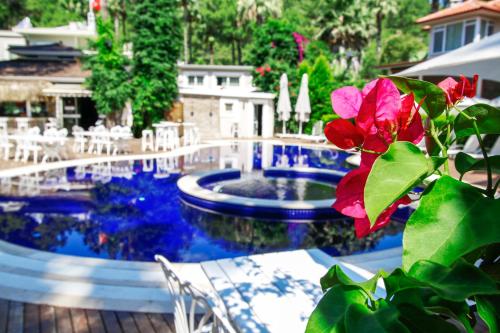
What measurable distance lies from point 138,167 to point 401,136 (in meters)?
14.2

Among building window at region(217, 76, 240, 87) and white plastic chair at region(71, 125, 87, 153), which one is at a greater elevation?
building window at region(217, 76, 240, 87)

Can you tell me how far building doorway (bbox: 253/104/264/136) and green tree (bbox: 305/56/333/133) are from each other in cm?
275

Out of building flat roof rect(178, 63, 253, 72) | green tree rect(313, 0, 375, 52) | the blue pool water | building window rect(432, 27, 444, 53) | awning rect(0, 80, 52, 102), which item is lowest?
the blue pool water

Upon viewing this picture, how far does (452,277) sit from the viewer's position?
0.54m

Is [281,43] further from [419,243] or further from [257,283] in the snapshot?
[419,243]

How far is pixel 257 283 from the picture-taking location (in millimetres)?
3184

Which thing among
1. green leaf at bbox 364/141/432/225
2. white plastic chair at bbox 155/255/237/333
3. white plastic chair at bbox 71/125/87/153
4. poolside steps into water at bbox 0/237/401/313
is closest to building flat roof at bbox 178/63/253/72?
white plastic chair at bbox 71/125/87/153

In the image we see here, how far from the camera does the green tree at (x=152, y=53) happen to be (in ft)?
70.0

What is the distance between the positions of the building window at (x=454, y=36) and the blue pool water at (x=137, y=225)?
16070 mm

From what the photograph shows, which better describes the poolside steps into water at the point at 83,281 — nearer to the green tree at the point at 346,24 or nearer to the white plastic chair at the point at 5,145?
the white plastic chair at the point at 5,145

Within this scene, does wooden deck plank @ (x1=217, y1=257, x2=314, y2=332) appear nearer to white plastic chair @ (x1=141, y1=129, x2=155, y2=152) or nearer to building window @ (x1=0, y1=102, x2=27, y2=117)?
white plastic chair @ (x1=141, y1=129, x2=155, y2=152)

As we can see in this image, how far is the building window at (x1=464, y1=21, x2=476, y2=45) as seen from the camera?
2206 cm

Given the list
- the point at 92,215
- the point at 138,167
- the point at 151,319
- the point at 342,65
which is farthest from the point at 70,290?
the point at 342,65

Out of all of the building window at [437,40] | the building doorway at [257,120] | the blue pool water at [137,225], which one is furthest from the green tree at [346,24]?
the blue pool water at [137,225]
